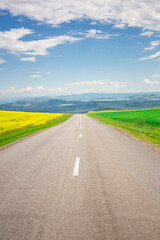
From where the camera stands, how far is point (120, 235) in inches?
107

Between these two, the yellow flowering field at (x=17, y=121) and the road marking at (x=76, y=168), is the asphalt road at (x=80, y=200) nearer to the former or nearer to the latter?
the road marking at (x=76, y=168)

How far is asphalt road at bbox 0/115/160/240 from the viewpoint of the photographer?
2848 mm

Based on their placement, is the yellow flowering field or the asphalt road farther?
the yellow flowering field

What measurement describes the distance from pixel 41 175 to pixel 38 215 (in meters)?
2.22

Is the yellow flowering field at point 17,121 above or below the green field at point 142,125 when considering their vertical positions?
above

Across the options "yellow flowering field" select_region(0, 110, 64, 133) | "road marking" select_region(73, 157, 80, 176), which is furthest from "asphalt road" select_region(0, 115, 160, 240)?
"yellow flowering field" select_region(0, 110, 64, 133)

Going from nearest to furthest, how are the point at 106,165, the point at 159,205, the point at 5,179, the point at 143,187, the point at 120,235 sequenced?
the point at 120,235 → the point at 159,205 → the point at 143,187 → the point at 5,179 → the point at 106,165

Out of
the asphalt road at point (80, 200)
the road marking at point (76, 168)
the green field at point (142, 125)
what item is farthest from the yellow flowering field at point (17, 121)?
the asphalt road at point (80, 200)

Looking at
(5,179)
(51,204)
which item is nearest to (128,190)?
(51,204)

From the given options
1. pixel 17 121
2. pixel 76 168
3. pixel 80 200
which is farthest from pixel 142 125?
pixel 17 121

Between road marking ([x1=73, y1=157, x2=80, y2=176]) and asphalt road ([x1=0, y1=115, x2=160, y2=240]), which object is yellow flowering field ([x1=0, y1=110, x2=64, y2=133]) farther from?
asphalt road ([x1=0, y1=115, x2=160, y2=240])

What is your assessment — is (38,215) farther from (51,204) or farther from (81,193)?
(81,193)

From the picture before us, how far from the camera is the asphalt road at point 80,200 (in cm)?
285

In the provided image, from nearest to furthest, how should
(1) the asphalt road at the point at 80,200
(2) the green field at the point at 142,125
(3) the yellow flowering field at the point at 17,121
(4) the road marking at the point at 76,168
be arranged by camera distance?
1. (1) the asphalt road at the point at 80,200
2. (4) the road marking at the point at 76,168
3. (2) the green field at the point at 142,125
4. (3) the yellow flowering field at the point at 17,121
